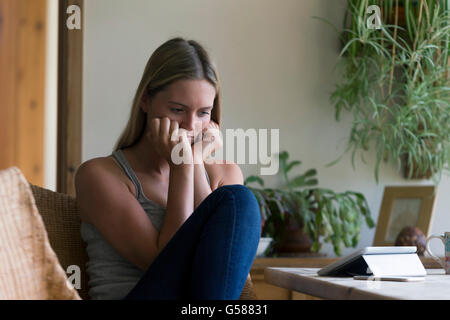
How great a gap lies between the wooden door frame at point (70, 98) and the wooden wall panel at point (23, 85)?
113cm

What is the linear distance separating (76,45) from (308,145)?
0.95 m

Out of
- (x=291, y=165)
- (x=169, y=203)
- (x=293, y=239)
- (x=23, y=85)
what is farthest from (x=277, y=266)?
(x=23, y=85)

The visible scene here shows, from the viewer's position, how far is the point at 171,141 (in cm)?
122

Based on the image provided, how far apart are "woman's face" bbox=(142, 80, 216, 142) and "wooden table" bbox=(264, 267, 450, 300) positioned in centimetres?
36


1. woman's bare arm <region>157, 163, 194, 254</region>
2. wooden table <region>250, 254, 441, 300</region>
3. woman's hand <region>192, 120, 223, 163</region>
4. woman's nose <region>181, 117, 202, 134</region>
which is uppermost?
woman's nose <region>181, 117, 202, 134</region>

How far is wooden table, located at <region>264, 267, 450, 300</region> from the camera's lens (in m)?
0.81

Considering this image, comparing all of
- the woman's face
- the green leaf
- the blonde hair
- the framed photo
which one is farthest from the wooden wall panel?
the woman's face

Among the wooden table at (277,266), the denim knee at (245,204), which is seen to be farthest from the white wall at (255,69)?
the denim knee at (245,204)

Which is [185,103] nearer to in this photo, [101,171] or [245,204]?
[101,171]

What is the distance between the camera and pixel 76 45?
2.15 metres

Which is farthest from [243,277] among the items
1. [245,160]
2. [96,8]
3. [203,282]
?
[96,8]

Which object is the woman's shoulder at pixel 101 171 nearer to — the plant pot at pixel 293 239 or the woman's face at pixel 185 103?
the woman's face at pixel 185 103

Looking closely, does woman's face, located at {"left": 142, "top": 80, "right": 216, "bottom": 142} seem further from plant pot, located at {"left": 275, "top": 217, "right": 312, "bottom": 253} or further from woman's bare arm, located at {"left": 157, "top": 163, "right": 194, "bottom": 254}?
plant pot, located at {"left": 275, "top": 217, "right": 312, "bottom": 253}
